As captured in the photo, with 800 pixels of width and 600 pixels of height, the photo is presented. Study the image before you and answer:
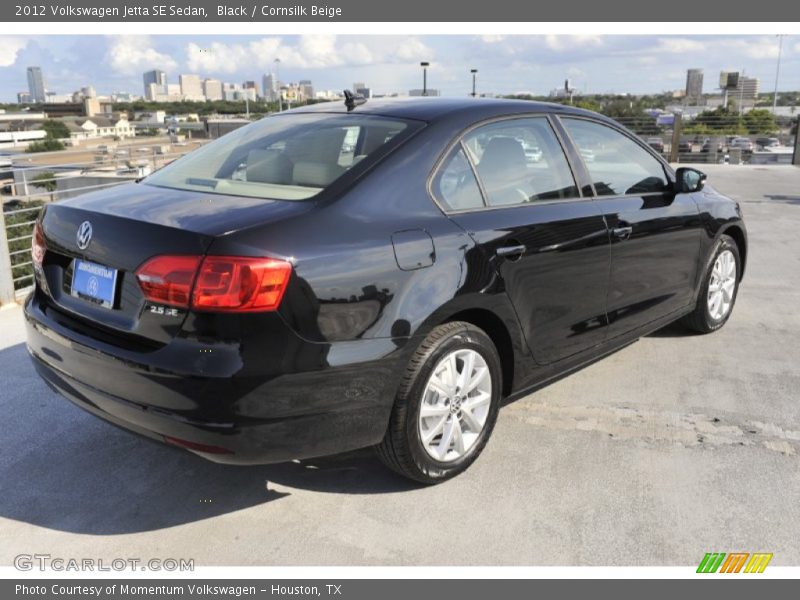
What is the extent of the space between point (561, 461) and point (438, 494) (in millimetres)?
662

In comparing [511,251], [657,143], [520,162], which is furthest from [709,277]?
[657,143]

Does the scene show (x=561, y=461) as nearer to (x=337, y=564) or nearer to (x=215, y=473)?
(x=337, y=564)

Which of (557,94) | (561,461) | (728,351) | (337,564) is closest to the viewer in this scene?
(337,564)

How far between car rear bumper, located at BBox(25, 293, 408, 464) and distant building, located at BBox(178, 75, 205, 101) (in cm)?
8685

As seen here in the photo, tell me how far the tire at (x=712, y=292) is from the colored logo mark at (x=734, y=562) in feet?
8.62

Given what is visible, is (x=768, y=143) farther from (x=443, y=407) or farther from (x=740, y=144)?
(x=443, y=407)

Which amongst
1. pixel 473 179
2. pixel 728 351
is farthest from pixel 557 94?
pixel 473 179

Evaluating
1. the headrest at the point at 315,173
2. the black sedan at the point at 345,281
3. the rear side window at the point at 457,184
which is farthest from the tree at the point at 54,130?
the rear side window at the point at 457,184

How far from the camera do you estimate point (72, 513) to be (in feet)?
9.71

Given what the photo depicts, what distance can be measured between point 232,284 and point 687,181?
10.8ft

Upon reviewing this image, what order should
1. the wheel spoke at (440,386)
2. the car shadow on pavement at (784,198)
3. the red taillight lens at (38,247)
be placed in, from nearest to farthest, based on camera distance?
the wheel spoke at (440,386) < the red taillight lens at (38,247) < the car shadow on pavement at (784,198)

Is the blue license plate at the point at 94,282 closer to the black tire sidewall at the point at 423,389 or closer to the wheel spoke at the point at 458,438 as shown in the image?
the black tire sidewall at the point at 423,389

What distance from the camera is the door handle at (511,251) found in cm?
317

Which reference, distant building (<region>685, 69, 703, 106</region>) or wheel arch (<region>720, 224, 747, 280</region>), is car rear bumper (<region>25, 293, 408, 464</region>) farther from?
distant building (<region>685, 69, 703, 106</region>)
